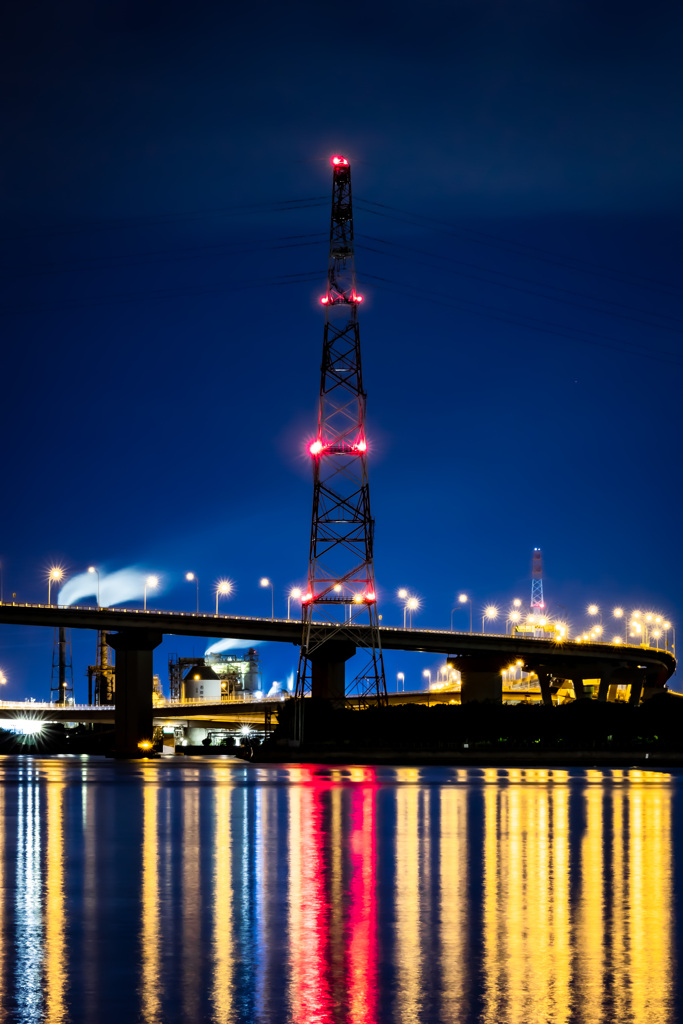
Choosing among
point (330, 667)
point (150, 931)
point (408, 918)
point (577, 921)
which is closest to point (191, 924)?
point (150, 931)

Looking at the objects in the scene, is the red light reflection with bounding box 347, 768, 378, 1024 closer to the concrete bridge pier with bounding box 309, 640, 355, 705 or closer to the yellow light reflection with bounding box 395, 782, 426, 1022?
the yellow light reflection with bounding box 395, 782, 426, 1022

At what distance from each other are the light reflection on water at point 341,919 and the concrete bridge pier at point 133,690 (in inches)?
5063

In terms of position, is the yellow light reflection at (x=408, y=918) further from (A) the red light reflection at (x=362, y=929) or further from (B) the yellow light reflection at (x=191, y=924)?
(B) the yellow light reflection at (x=191, y=924)

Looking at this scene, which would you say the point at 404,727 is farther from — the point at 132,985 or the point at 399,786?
the point at 132,985

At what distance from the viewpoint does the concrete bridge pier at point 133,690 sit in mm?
179875

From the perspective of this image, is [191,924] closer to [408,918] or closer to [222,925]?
[222,925]

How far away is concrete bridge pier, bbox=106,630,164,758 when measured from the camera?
17988cm

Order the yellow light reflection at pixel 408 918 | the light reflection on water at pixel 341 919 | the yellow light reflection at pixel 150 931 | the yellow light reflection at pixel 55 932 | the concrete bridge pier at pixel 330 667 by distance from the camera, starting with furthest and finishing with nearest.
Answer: the concrete bridge pier at pixel 330 667, the yellow light reflection at pixel 408 918, the light reflection on water at pixel 341 919, the yellow light reflection at pixel 150 931, the yellow light reflection at pixel 55 932

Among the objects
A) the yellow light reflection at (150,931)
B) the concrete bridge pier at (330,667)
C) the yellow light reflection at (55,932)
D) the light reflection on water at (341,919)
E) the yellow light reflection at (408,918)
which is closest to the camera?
the yellow light reflection at (55,932)

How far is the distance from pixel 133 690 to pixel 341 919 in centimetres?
15927

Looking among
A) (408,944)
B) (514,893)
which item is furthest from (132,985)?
(514,893)

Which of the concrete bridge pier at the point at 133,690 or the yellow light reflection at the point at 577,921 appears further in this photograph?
the concrete bridge pier at the point at 133,690

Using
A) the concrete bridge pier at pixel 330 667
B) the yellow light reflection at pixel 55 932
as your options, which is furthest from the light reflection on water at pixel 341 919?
the concrete bridge pier at pixel 330 667

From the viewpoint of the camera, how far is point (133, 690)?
592 feet
